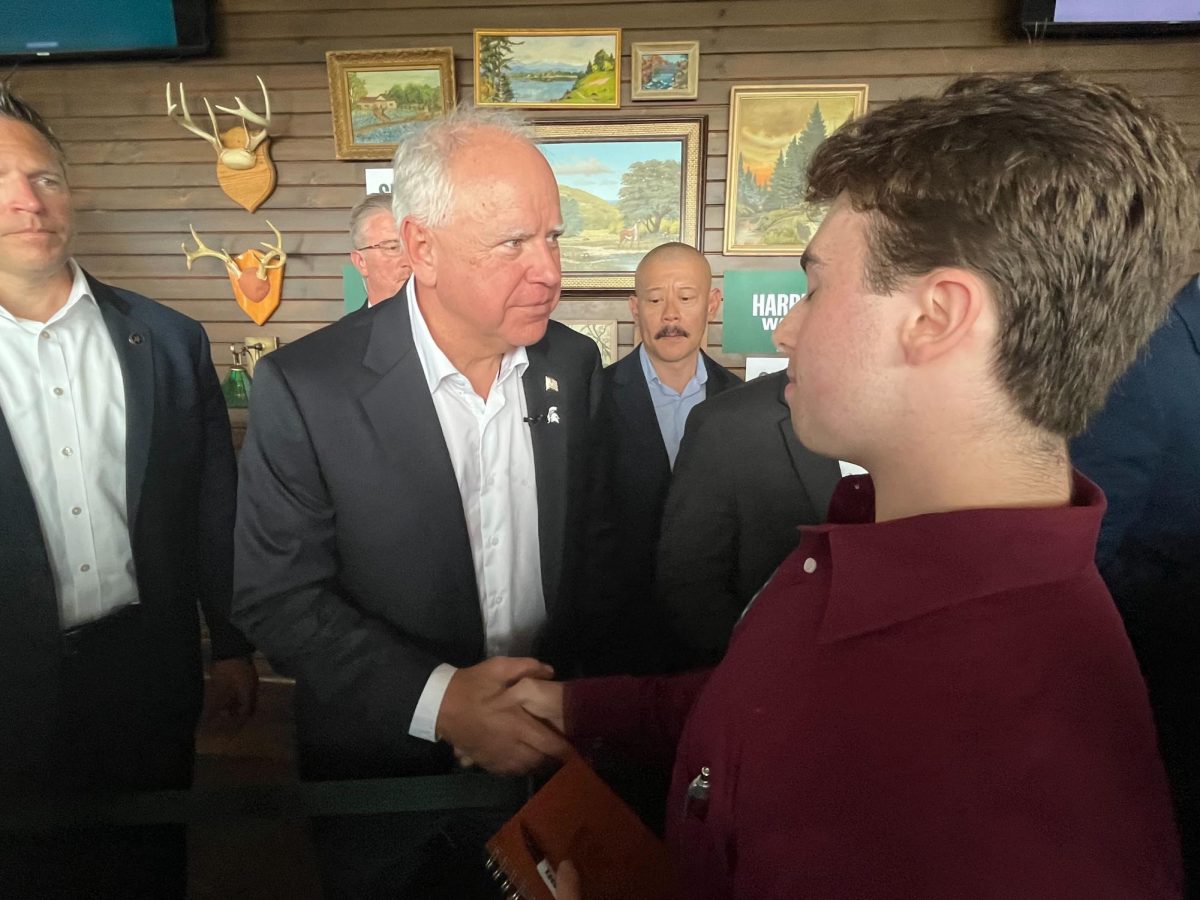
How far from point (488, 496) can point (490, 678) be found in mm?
328

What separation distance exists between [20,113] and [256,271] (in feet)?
5.95

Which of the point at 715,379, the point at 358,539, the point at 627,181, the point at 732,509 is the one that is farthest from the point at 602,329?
the point at 358,539

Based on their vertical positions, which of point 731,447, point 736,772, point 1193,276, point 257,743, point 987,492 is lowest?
point 257,743

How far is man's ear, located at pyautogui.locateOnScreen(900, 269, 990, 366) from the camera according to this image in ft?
1.61

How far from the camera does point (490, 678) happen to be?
3.14ft

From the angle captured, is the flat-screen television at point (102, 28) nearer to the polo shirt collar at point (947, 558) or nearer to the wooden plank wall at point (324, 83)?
the wooden plank wall at point (324, 83)

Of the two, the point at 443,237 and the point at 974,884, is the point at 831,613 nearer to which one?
the point at 974,884

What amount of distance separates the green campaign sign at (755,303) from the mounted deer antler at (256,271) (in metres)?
1.95

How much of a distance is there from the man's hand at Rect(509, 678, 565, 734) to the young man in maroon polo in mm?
335

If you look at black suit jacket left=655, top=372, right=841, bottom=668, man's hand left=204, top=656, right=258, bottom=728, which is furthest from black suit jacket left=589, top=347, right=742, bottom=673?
man's hand left=204, top=656, right=258, bottom=728

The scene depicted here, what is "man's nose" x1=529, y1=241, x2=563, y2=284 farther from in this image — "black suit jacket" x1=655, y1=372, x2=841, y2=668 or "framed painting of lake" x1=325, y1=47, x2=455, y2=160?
"framed painting of lake" x1=325, y1=47, x2=455, y2=160

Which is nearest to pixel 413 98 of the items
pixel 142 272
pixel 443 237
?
pixel 142 272

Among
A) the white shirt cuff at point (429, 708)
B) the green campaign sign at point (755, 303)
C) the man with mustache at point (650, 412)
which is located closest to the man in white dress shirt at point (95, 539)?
the white shirt cuff at point (429, 708)

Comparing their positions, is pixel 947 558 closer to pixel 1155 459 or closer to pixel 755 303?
pixel 1155 459
